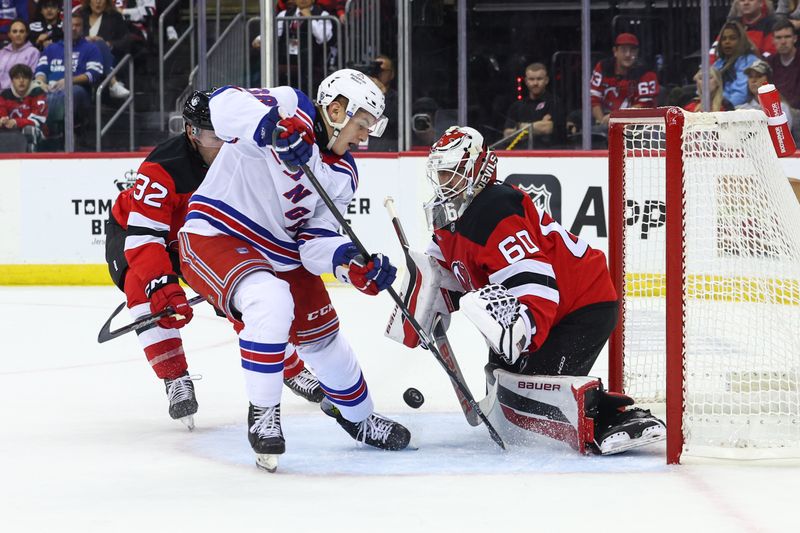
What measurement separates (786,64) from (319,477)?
472cm

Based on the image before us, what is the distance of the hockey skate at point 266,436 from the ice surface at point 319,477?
28 millimetres

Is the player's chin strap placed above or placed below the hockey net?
above

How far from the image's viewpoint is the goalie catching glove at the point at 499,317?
2473 mm

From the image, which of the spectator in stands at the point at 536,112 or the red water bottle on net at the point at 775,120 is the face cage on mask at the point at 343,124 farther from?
the spectator in stands at the point at 536,112

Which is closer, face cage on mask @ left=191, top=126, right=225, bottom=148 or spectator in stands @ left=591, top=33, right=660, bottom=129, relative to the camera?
face cage on mask @ left=191, top=126, right=225, bottom=148

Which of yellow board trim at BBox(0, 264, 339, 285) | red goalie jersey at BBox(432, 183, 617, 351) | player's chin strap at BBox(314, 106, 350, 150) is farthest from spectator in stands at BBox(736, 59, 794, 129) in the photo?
player's chin strap at BBox(314, 106, 350, 150)

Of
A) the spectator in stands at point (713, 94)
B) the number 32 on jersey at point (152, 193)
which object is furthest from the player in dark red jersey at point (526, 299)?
the spectator in stands at point (713, 94)

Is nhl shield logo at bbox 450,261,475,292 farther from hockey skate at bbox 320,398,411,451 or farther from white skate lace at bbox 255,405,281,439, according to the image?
white skate lace at bbox 255,405,281,439

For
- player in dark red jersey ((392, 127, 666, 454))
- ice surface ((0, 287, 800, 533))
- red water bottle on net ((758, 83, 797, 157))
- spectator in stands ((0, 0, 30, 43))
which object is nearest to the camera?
ice surface ((0, 287, 800, 533))

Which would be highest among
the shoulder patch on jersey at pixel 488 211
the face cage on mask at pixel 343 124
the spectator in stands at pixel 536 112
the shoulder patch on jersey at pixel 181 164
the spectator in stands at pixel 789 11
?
the spectator in stands at pixel 789 11

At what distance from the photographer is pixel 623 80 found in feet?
21.4

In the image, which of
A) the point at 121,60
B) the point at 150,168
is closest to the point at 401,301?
the point at 150,168

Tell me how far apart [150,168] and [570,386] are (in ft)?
4.09

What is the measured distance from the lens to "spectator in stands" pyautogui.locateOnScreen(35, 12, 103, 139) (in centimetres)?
695
